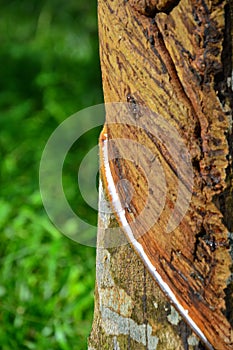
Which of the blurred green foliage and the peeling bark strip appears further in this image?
→ the blurred green foliage

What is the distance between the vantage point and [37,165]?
4234 millimetres

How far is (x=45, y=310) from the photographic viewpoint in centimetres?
300

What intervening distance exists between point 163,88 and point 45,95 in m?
3.57

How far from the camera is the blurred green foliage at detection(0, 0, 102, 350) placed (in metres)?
2.98

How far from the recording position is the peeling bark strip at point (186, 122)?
4.24 feet

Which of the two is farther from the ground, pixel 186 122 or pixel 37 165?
pixel 37 165

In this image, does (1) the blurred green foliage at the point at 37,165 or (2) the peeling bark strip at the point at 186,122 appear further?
(1) the blurred green foliage at the point at 37,165

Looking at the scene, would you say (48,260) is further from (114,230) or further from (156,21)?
(156,21)

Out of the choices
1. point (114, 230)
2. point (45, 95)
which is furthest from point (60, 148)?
point (114, 230)

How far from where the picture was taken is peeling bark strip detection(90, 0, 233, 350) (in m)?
1.29

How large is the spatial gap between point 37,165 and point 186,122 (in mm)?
2941

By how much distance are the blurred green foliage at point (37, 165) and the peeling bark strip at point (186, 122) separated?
1.42 metres

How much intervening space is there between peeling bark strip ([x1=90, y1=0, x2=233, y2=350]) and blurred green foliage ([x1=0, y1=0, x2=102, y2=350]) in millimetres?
1421

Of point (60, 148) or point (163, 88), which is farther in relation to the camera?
point (60, 148)
